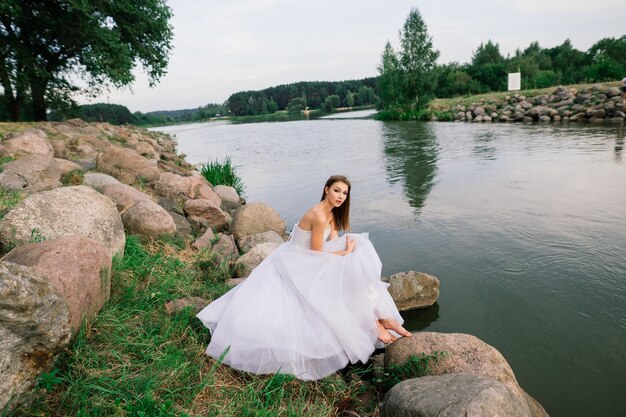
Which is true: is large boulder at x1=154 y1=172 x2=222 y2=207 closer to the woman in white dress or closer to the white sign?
the woman in white dress

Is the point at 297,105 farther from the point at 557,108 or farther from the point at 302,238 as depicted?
the point at 302,238

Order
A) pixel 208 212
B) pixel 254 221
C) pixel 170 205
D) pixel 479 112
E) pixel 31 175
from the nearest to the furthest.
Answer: pixel 31 175, pixel 170 205, pixel 254 221, pixel 208 212, pixel 479 112

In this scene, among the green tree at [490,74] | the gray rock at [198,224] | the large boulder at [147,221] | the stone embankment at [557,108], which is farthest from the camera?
the green tree at [490,74]

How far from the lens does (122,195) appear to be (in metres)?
6.07

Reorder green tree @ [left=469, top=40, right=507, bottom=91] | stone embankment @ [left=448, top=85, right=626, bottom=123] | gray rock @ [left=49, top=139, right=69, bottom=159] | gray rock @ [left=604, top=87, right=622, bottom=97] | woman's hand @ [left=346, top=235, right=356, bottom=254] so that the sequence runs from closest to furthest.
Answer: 1. woman's hand @ [left=346, top=235, right=356, bottom=254]
2. gray rock @ [left=49, top=139, right=69, bottom=159]
3. stone embankment @ [left=448, top=85, right=626, bottom=123]
4. gray rock @ [left=604, top=87, right=622, bottom=97]
5. green tree @ [left=469, top=40, right=507, bottom=91]

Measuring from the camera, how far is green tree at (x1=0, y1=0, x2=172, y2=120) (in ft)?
57.0

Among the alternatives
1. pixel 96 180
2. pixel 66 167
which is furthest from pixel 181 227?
pixel 66 167

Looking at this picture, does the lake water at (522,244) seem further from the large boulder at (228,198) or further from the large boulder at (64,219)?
the large boulder at (64,219)

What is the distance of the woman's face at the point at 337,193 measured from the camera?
378 cm

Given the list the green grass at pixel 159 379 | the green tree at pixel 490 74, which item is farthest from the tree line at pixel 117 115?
the green tree at pixel 490 74

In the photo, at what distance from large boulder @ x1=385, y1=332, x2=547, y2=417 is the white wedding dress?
30cm

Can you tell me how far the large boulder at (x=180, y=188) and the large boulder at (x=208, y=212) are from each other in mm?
599

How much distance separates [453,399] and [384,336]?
1.34 meters

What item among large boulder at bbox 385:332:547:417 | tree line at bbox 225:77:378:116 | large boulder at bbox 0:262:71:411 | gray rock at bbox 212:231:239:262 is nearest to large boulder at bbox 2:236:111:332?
large boulder at bbox 0:262:71:411
